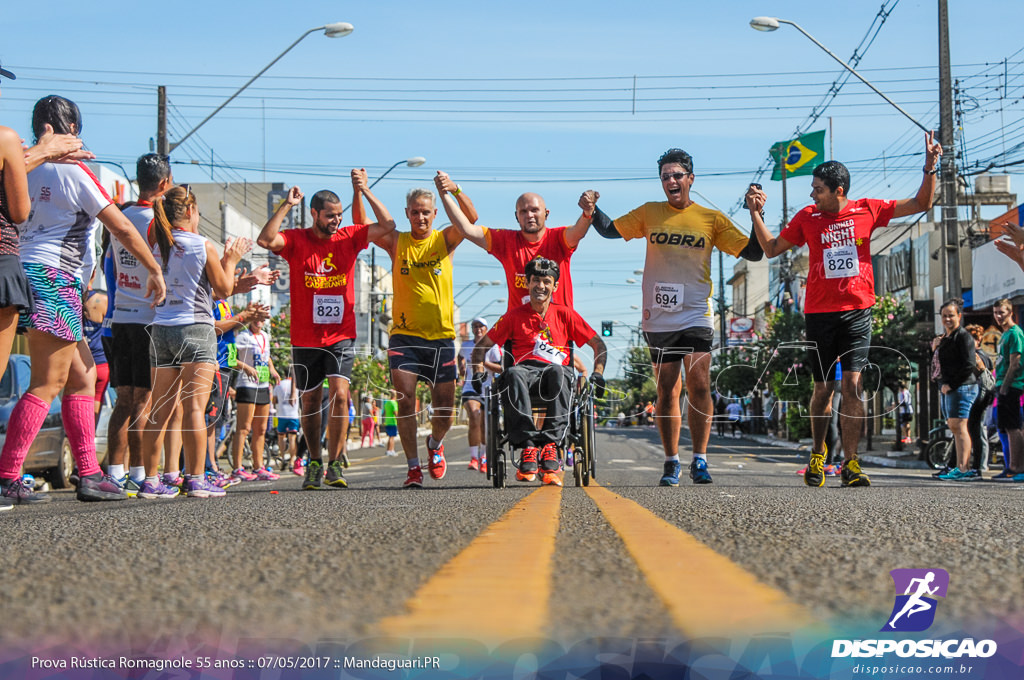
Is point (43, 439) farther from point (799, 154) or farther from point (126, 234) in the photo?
point (799, 154)

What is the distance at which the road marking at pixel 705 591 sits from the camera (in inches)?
97.8

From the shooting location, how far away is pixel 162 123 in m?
20.6

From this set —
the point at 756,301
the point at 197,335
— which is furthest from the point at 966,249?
the point at 756,301

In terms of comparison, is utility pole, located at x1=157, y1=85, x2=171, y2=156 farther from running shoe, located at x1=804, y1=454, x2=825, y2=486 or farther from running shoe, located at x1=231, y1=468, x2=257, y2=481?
running shoe, located at x1=804, y1=454, x2=825, y2=486

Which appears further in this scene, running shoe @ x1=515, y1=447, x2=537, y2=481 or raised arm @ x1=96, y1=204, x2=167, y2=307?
running shoe @ x1=515, y1=447, x2=537, y2=481

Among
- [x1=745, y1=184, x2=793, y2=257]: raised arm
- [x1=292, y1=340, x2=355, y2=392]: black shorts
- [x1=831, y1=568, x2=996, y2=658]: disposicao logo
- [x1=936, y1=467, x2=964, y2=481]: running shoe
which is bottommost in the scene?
[x1=936, y1=467, x2=964, y2=481]: running shoe

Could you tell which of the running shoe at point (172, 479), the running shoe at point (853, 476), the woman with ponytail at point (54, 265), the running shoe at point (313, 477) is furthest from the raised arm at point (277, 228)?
the running shoe at point (853, 476)

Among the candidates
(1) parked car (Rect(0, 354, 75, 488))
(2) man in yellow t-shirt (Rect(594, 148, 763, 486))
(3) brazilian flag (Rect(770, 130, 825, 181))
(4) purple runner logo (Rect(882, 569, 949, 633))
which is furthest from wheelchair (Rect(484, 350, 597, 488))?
(3) brazilian flag (Rect(770, 130, 825, 181))

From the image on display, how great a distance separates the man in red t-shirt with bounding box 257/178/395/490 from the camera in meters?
8.71

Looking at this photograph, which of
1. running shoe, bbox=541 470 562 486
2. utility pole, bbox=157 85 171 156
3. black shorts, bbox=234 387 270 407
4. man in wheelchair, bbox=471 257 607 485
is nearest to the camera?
man in wheelchair, bbox=471 257 607 485

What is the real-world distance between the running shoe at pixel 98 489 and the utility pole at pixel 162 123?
1326 centimetres

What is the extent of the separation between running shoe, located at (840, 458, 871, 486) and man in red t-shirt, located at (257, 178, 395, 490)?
3.65 m

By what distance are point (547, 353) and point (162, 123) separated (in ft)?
47.2

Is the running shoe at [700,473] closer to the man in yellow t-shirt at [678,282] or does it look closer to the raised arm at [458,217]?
the man in yellow t-shirt at [678,282]
